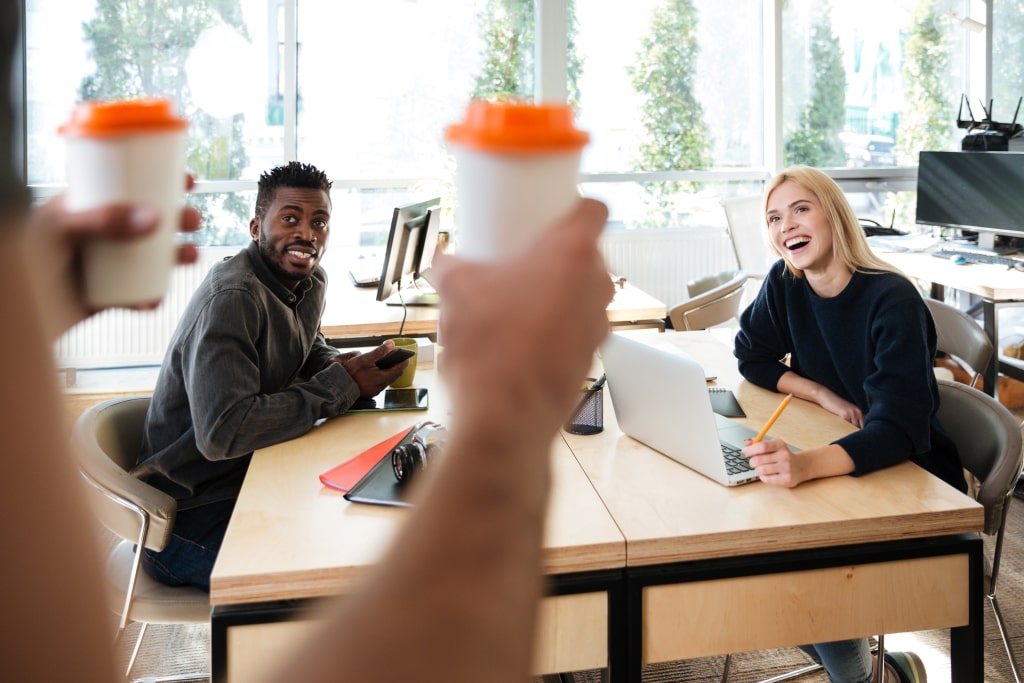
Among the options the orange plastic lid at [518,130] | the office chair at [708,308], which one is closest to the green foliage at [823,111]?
the office chair at [708,308]

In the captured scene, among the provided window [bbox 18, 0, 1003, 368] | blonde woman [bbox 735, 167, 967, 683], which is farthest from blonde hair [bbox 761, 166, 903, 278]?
window [bbox 18, 0, 1003, 368]

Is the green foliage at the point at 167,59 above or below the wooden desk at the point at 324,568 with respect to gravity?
above

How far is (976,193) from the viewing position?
16.5 feet

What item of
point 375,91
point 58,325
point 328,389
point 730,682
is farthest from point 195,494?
point 375,91

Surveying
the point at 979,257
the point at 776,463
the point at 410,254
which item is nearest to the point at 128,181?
the point at 776,463

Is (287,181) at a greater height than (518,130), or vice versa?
(287,181)

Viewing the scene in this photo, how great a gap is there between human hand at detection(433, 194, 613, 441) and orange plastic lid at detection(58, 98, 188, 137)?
17 cm

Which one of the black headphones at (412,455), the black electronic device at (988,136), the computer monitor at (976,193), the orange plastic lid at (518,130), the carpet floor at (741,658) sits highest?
the black electronic device at (988,136)

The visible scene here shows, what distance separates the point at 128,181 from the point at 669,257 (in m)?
5.76

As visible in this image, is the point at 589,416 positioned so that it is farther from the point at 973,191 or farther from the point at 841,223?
the point at 973,191

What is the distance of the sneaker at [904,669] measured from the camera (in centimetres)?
203

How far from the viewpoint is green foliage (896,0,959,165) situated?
6297mm

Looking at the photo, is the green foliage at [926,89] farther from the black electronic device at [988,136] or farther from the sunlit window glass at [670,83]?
the sunlit window glass at [670,83]

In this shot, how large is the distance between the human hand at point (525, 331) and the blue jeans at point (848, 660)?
69.9 inches
